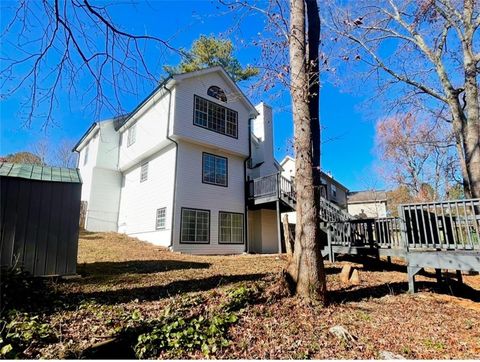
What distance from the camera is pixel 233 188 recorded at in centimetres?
1511

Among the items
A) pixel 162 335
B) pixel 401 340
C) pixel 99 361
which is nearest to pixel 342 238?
pixel 401 340

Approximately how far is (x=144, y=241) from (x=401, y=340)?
12.2 metres

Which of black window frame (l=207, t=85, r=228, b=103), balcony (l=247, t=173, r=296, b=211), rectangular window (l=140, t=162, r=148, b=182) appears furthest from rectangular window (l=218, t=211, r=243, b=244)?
black window frame (l=207, t=85, r=228, b=103)

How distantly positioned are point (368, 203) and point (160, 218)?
31327mm

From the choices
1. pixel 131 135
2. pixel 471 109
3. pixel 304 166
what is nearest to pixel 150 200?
pixel 131 135

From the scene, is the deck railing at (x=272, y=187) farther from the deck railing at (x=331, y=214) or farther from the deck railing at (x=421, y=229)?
the deck railing at (x=421, y=229)

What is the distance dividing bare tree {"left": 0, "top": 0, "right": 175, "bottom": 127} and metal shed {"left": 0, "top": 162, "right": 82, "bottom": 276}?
2.62 meters

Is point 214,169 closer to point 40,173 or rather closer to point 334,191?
point 40,173

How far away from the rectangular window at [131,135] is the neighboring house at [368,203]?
28940 millimetres

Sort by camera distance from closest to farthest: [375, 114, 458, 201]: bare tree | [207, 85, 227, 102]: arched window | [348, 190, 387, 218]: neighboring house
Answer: [207, 85, 227, 102]: arched window → [375, 114, 458, 201]: bare tree → [348, 190, 387, 218]: neighboring house

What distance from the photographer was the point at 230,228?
1452 cm

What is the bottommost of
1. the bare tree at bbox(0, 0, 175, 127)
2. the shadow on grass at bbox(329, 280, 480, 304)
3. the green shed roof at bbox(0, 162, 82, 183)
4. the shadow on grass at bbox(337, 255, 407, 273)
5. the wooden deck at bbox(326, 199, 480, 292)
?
the shadow on grass at bbox(329, 280, 480, 304)

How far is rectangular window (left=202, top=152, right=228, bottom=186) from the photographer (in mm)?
14188

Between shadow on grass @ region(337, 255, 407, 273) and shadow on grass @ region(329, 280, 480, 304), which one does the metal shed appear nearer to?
shadow on grass @ region(329, 280, 480, 304)
